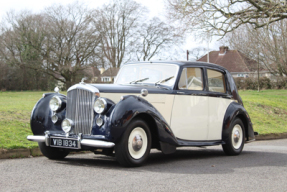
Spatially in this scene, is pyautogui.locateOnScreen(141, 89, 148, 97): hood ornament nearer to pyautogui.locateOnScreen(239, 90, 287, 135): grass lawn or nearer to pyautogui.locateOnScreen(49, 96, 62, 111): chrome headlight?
pyautogui.locateOnScreen(49, 96, 62, 111): chrome headlight

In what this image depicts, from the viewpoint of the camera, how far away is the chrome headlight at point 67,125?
623 cm

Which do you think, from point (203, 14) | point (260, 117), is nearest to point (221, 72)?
point (260, 117)

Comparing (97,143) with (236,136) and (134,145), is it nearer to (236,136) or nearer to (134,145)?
(134,145)

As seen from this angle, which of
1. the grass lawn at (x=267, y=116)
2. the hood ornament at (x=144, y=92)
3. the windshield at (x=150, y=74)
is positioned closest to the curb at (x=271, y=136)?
the grass lawn at (x=267, y=116)

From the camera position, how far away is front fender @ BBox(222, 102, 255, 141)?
812 centimetres

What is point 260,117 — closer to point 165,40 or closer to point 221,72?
point 221,72

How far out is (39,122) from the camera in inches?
264

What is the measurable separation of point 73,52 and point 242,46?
62.4 ft

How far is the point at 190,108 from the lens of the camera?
7352 millimetres

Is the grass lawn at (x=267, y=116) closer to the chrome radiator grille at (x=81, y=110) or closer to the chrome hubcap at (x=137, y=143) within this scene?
the chrome hubcap at (x=137, y=143)

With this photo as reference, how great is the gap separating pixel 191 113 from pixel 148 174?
2.12 m

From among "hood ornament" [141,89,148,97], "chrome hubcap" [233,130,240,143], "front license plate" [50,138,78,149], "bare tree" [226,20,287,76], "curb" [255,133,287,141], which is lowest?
"curb" [255,133,287,141]

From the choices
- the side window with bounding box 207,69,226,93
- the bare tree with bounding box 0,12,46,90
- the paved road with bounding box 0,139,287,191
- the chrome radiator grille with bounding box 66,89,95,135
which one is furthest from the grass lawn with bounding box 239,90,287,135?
the bare tree with bounding box 0,12,46,90

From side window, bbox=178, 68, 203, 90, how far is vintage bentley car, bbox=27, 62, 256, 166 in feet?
0.07
